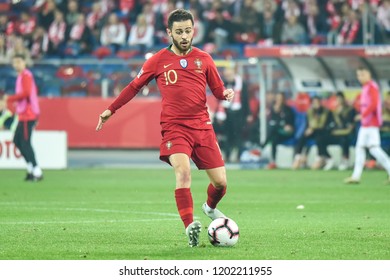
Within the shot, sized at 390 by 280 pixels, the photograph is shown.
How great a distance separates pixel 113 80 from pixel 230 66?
128 inches

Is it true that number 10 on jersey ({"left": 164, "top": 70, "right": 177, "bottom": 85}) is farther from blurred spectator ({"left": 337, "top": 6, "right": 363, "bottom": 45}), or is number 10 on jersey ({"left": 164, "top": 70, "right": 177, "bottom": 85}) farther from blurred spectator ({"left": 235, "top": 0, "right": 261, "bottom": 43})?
blurred spectator ({"left": 235, "top": 0, "right": 261, "bottom": 43})

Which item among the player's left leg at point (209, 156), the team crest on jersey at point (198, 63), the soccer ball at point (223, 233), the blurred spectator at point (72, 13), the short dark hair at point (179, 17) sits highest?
the short dark hair at point (179, 17)

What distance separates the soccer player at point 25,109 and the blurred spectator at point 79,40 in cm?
1027

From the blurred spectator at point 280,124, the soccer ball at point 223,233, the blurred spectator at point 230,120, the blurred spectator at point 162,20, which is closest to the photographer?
the soccer ball at point 223,233

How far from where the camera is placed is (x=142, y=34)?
33188mm

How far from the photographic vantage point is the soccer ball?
1194 cm

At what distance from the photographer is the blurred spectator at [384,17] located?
Result: 1226 inches

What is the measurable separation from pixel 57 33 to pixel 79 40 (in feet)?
2.91

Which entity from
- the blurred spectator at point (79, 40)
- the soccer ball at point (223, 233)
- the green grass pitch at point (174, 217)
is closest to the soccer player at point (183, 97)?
the soccer ball at point (223, 233)

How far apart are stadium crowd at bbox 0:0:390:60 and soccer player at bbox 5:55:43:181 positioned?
26.3 ft

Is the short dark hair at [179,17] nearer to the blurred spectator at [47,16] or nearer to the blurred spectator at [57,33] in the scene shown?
the blurred spectator at [57,33]

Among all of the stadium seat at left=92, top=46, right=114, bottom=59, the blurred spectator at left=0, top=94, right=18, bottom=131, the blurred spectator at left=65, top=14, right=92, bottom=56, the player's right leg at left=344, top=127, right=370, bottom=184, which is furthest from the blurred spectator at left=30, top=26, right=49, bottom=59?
the player's right leg at left=344, top=127, right=370, bottom=184

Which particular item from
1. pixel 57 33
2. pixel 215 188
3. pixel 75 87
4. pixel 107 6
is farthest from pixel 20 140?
pixel 107 6

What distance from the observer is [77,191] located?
2111 centimetres
